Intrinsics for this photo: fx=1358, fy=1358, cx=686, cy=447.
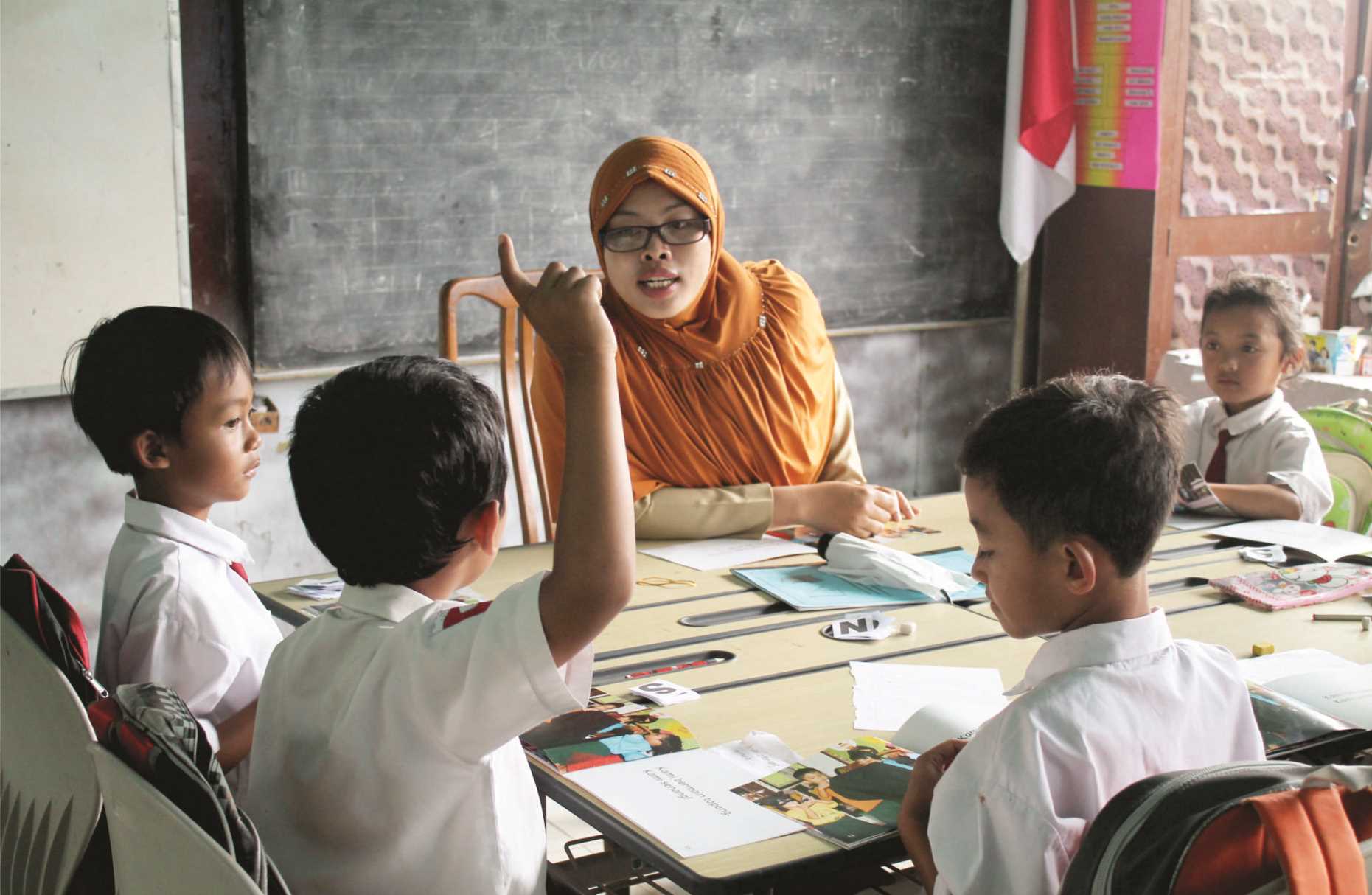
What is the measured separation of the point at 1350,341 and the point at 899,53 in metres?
1.56

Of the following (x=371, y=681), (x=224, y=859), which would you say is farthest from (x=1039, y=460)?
(x=224, y=859)

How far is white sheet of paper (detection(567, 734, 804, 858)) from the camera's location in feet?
3.84

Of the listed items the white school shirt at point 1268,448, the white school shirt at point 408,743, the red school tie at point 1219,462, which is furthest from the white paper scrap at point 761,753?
the red school tie at point 1219,462

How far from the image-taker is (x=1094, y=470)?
3.73 feet

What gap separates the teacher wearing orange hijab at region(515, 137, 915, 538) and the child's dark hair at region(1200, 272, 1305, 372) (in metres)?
0.75

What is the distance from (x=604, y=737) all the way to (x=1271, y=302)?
5.74ft

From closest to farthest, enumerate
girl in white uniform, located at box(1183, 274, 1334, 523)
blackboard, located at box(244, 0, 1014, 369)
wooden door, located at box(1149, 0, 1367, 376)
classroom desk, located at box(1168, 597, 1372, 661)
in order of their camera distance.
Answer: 1. classroom desk, located at box(1168, 597, 1372, 661)
2. girl in white uniform, located at box(1183, 274, 1334, 523)
3. blackboard, located at box(244, 0, 1014, 369)
4. wooden door, located at box(1149, 0, 1367, 376)

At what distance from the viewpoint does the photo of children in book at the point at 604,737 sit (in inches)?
52.8

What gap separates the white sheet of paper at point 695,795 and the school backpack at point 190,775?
0.37m

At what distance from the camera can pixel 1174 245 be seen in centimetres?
412

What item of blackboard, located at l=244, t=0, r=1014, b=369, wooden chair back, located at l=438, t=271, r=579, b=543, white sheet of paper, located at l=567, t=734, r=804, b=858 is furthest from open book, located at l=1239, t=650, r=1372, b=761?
blackboard, located at l=244, t=0, r=1014, b=369

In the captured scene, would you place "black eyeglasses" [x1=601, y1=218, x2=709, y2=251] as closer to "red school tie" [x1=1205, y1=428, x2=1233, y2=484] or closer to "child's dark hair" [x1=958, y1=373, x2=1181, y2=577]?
"red school tie" [x1=1205, y1=428, x2=1233, y2=484]

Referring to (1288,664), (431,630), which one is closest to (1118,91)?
(1288,664)

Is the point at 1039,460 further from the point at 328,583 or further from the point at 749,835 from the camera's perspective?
the point at 328,583
